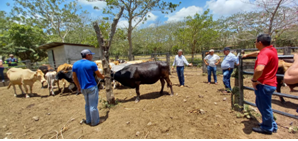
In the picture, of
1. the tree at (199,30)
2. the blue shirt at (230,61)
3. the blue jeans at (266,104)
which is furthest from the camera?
the tree at (199,30)

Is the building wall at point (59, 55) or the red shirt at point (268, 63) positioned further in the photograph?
the building wall at point (59, 55)

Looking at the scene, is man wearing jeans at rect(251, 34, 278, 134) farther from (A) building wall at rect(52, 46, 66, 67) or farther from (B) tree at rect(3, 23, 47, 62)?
(B) tree at rect(3, 23, 47, 62)

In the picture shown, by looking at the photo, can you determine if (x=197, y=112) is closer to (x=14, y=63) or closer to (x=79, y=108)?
(x=79, y=108)

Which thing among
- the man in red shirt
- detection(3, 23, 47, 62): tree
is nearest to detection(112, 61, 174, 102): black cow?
the man in red shirt

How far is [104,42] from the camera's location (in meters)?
3.96

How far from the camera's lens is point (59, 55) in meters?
13.7

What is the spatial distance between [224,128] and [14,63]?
1306cm

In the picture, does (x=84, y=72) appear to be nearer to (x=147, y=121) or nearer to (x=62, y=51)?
(x=147, y=121)

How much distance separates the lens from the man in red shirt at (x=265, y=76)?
214 cm

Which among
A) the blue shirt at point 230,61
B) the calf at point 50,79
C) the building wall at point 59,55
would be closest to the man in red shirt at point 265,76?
the blue shirt at point 230,61

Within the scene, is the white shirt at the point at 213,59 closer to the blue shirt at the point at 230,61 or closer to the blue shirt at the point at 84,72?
the blue shirt at the point at 230,61

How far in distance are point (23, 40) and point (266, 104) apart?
1920cm

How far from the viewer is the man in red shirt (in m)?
2.14

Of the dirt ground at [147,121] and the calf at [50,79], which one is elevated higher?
the calf at [50,79]
